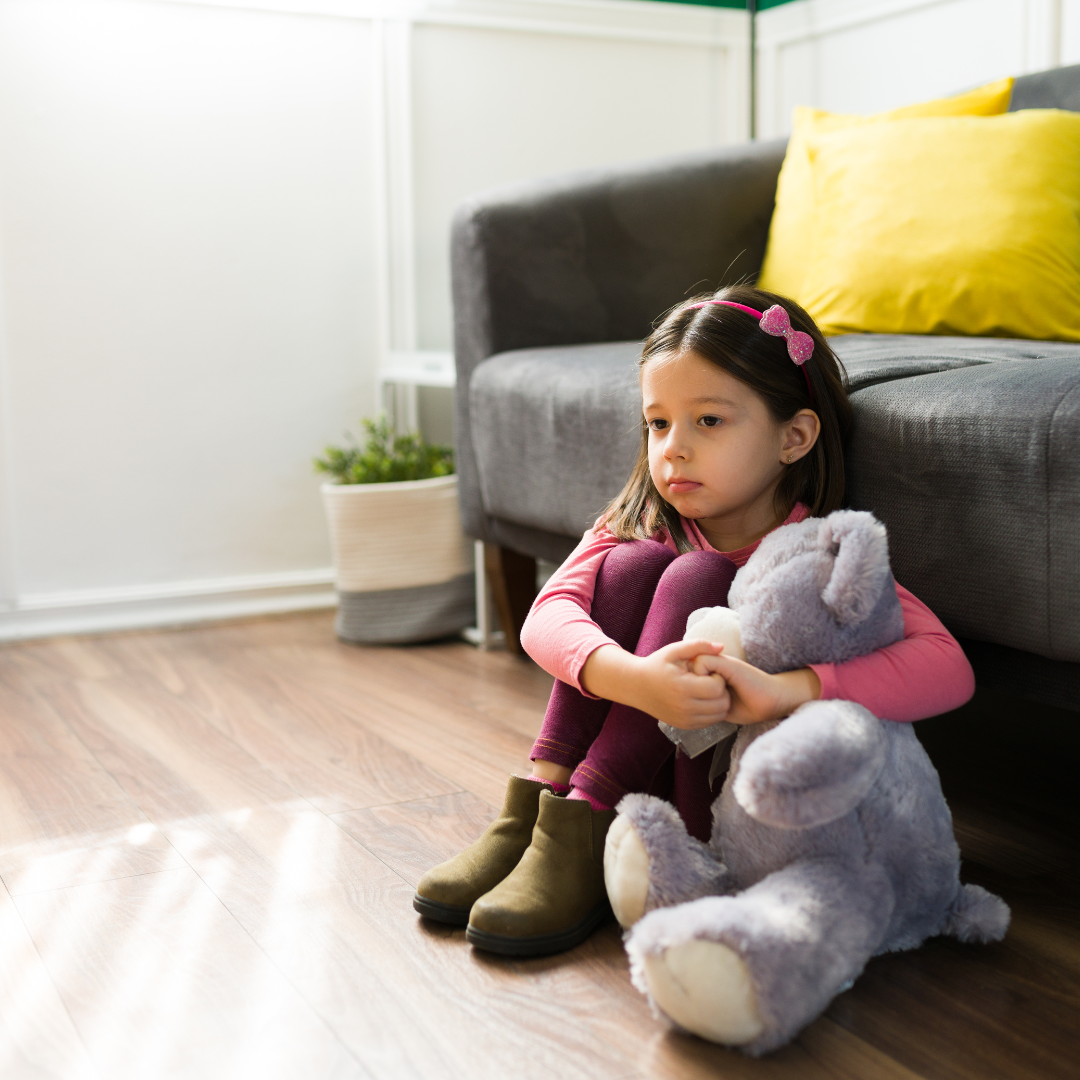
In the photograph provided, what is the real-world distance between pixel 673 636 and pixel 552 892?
22 centimetres

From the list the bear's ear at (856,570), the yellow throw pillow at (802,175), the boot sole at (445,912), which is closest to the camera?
the bear's ear at (856,570)

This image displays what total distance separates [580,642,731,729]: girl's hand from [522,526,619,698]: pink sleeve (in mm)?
54

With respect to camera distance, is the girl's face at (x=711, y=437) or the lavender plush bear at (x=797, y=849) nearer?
the lavender plush bear at (x=797, y=849)

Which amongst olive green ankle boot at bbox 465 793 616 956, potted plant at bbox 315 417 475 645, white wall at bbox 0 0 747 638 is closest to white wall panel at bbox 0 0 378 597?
white wall at bbox 0 0 747 638

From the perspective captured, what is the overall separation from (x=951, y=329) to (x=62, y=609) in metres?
1.56

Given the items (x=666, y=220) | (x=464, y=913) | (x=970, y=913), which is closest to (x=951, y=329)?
(x=666, y=220)

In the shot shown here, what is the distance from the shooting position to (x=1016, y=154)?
5.02 feet

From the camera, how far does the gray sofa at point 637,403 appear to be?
0.93 meters

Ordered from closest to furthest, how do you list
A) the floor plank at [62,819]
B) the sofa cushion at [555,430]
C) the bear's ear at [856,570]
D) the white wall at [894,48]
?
1. the bear's ear at [856,570]
2. the floor plank at [62,819]
3. the sofa cushion at [555,430]
4. the white wall at [894,48]

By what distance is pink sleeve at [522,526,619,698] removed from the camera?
994mm

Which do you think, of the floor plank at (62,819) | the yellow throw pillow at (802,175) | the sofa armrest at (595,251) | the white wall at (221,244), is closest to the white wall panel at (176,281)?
the white wall at (221,244)

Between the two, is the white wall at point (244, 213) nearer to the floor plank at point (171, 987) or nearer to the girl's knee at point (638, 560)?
the floor plank at point (171, 987)

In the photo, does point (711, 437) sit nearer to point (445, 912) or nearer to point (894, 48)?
point (445, 912)

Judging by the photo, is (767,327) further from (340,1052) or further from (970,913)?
(340,1052)
